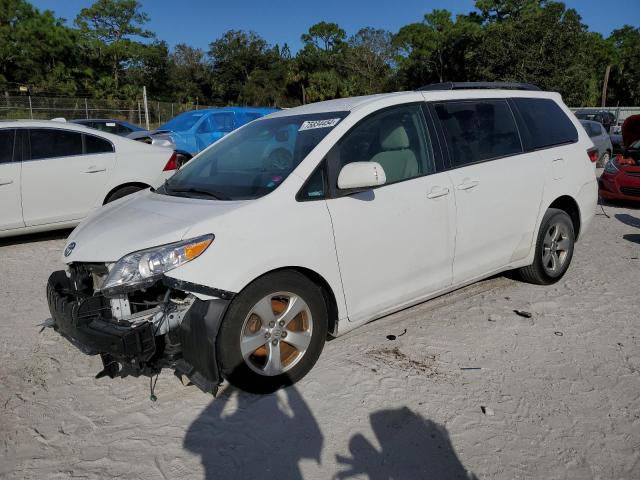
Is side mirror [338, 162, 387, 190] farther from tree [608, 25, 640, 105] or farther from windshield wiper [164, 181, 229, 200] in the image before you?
tree [608, 25, 640, 105]

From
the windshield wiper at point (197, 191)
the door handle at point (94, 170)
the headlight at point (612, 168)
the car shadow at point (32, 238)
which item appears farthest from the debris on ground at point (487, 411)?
the headlight at point (612, 168)

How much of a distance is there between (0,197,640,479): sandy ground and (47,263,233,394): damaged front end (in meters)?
0.32

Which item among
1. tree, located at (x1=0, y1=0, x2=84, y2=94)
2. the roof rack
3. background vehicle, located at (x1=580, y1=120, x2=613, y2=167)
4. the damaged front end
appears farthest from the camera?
tree, located at (x1=0, y1=0, x2=84, y2=94)

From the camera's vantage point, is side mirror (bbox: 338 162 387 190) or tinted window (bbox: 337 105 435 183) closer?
side mirror (bbox: 338 162 387 190)

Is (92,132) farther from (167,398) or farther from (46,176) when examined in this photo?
(167,398)

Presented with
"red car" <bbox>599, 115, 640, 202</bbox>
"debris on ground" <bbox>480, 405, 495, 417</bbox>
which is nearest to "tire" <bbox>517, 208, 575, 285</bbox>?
"debris on ground" <bbox>480, 405, 495, 417</bbox>

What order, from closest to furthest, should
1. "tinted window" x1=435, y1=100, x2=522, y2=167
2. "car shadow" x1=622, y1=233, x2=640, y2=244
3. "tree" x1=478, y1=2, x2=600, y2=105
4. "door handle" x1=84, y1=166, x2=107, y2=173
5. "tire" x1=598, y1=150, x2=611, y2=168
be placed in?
A: "tinted window" x1=435, y1=100, x2=522, y2=167
"door handle" x1=84, y1=166, x2=107, y2=173
"car shadow" x1=622, y1=233, x2=640, y2=244
"tire" x1=598, y1=150, x2=611, y2=168
"tree" x1=478, y1=2, x2=600, y2=105

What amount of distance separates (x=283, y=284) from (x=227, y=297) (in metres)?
0.35

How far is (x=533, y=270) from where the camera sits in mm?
4891

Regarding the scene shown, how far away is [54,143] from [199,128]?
6.92 metres

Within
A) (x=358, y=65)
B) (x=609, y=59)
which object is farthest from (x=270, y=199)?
(x=609, y=59)

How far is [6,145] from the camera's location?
6.28m

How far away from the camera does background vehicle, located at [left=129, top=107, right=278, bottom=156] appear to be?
13.0m

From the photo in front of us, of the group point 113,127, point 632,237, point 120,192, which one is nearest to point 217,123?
point 113,127
